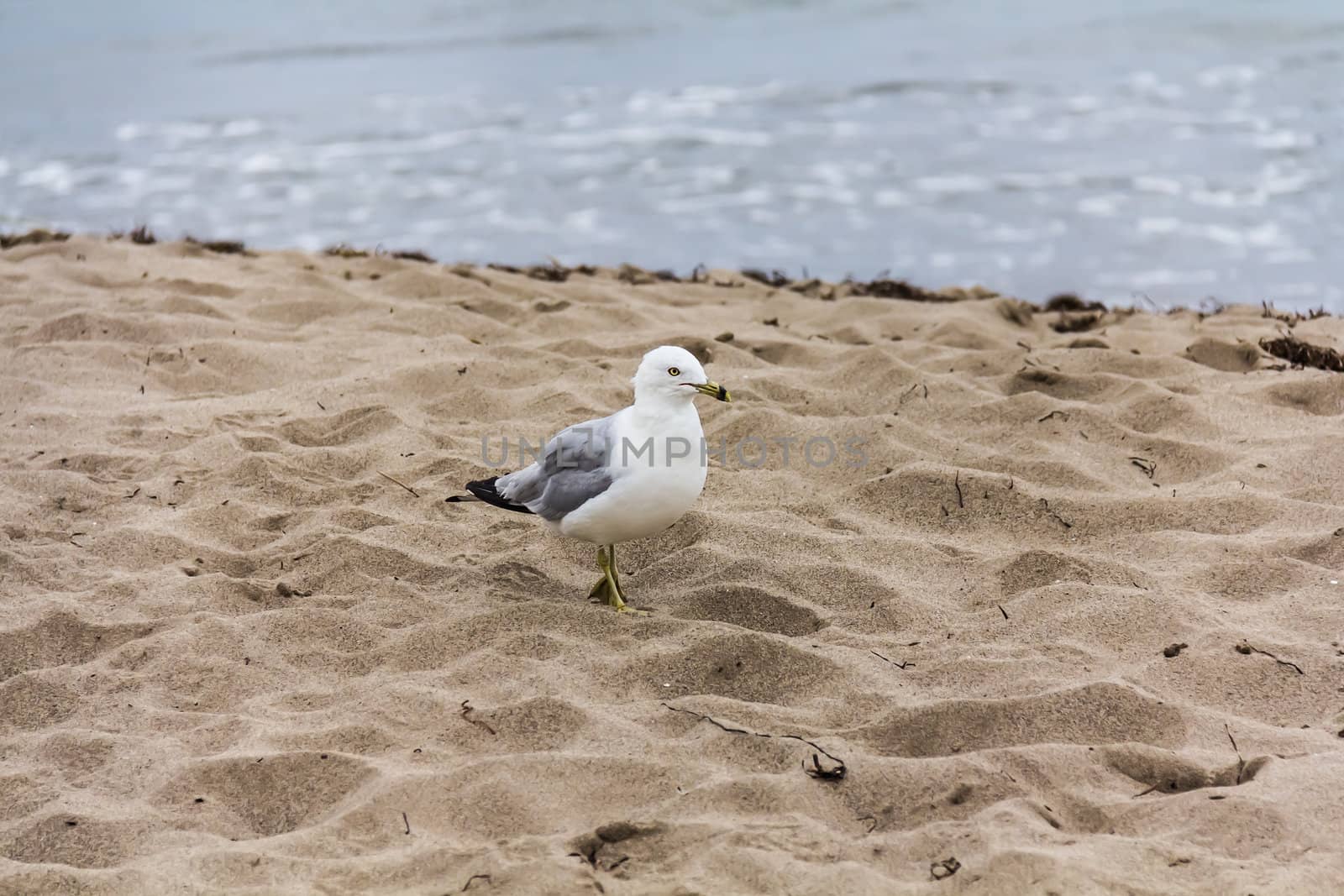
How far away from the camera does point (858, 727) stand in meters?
3.28

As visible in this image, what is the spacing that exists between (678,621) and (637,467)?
1.58 ft

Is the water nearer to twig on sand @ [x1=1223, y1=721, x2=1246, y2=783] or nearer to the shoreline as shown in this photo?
the shoreline

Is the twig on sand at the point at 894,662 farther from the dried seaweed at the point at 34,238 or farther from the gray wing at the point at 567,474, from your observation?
the dried seaweed at the point at 34,238

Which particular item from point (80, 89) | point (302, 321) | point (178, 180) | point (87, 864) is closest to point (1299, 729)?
point (87, 864)

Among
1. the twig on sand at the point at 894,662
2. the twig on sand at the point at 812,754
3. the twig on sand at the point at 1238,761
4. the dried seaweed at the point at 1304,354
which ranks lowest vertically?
the twig on sand at the point at 1238,761

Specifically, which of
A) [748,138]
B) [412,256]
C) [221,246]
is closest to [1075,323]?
[412,256]

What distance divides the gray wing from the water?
5.66 m

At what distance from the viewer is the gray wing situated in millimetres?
3943

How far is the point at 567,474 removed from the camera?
402 cm

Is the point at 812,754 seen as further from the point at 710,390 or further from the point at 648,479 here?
the point at 710,390

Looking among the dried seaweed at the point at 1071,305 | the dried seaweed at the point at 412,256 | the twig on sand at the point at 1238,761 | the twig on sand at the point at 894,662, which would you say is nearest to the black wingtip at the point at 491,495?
the twig on sand at the point at 894,662

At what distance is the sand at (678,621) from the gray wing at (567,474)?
0.31 metres

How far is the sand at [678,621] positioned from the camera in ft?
9.29

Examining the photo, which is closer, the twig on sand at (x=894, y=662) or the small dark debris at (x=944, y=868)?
the small dark debris at (x=944, y=868)
